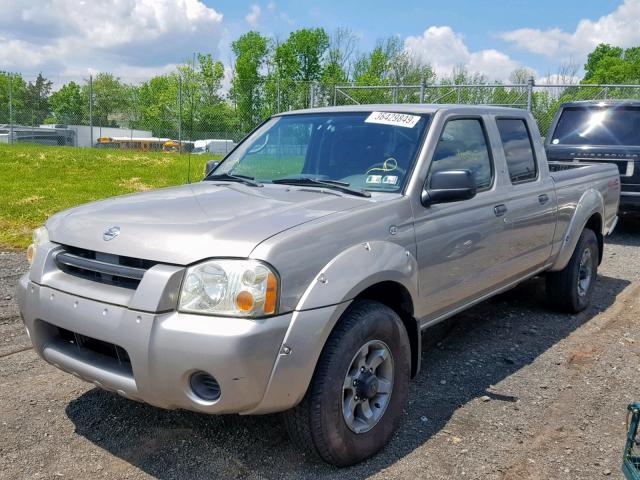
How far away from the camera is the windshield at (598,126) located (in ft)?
32.3

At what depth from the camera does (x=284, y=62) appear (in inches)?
2258

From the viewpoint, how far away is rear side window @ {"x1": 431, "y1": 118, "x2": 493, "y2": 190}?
409 cm

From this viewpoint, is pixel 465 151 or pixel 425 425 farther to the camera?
pixel 465 151

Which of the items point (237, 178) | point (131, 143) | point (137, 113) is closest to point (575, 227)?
point (237, 178)

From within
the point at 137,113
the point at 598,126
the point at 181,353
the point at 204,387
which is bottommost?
the point at 204,387

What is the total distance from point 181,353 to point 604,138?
9047mm

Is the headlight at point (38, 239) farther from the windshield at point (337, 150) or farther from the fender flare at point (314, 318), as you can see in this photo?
the fender flare at point (314, 318)

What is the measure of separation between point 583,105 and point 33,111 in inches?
953

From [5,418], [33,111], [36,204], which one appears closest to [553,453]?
[5,418]

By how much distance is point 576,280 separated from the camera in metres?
5.83

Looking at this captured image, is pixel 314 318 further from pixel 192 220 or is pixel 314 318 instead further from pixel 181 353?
pixel 192 220

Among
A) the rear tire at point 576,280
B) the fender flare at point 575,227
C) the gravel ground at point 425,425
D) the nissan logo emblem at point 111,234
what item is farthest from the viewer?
the rear tire at point 576,280

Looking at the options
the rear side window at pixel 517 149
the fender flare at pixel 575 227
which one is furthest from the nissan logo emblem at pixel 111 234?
the fender flare at pixel 575 227

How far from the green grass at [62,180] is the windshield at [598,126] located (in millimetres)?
7652
